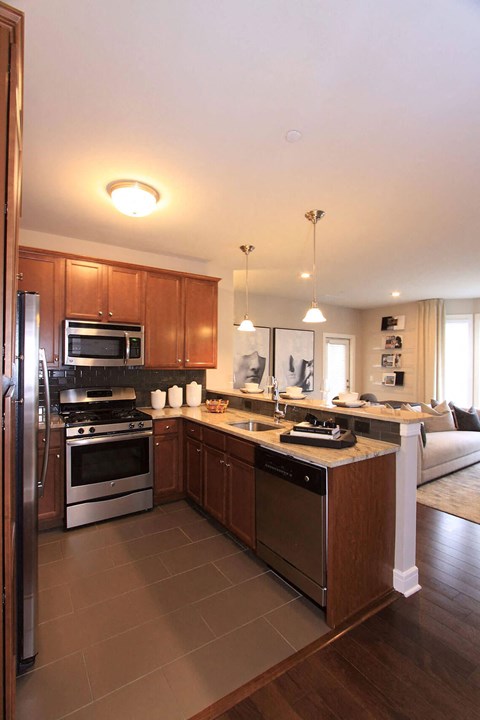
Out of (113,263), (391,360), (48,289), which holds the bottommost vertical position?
(391,360)

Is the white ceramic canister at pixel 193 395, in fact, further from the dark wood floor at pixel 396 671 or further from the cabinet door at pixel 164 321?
the dark wood floor at pixel 396 671

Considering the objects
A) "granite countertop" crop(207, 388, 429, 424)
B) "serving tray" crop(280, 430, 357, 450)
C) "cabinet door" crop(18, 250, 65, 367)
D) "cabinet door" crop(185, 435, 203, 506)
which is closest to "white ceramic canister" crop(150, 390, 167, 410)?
"cabinet door" crop(185, 435, 203, 506)

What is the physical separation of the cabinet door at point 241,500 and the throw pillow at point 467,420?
13.6 feet

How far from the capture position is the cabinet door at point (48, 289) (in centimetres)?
306

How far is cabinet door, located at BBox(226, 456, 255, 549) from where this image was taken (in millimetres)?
2439

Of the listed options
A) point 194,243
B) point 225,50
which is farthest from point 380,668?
point 194,243

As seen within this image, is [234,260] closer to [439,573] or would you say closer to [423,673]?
[439,573]

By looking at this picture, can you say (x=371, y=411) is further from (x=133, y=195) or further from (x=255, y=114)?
(x=133, y=195)

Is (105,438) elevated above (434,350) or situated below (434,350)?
below

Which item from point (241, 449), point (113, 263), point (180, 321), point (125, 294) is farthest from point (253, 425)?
point (113, 263)

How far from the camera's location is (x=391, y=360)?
7.46 metres

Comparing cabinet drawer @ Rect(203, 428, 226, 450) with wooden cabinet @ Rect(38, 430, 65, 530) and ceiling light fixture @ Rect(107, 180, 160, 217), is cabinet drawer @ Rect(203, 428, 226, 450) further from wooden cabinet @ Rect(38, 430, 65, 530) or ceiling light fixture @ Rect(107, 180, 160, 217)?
ceiling light fixture @ Rect(107, 180, 160, 217)

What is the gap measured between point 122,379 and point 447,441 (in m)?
4.10

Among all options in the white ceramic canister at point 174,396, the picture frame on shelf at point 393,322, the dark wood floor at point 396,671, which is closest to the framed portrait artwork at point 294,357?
the picture frame on shelf at point 393,322
